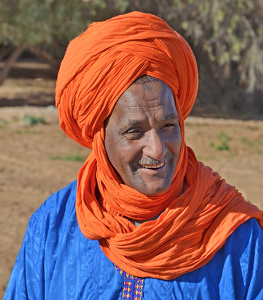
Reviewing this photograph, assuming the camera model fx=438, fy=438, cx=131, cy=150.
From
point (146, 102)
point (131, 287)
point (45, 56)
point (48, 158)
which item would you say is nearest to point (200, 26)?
point (45, 56)

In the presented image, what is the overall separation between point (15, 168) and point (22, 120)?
9.48 feet

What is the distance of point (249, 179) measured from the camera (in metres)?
7.16

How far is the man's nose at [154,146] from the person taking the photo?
4.93 feet

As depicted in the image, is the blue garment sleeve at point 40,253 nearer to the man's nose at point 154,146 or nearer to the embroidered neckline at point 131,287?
the embroidered neckline at point 131,287

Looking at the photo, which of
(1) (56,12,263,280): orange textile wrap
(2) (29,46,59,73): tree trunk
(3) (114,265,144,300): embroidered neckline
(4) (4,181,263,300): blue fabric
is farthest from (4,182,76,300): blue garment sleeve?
(2) (29,46,59,73): tree trunk

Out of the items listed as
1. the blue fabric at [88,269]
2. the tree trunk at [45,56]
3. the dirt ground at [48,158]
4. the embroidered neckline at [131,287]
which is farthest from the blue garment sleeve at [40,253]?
the tree trunk at [45,56]

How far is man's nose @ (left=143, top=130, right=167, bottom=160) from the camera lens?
4.93 ft

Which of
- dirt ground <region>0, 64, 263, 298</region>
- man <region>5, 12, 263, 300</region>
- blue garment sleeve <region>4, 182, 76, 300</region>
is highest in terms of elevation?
man <region>5, 12, 263, 300</region>

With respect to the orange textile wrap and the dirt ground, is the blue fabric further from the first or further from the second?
Answer: the dirt ground

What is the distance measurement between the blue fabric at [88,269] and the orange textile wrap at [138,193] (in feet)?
0.16

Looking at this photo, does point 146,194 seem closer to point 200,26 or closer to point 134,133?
point 134,133

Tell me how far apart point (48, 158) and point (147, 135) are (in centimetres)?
652

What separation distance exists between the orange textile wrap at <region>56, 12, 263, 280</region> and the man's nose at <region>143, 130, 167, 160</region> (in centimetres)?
14

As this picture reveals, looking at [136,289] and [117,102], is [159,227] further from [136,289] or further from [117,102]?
[117,102]
